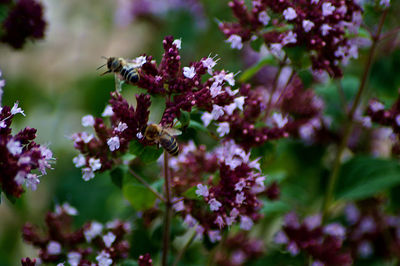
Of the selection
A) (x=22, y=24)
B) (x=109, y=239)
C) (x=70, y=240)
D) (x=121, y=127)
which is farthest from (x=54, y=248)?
(x=22, y=24)

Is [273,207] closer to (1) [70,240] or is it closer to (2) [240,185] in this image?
(2) [240,185]

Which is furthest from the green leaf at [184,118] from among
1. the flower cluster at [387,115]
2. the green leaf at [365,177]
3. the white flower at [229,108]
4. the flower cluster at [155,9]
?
the flower cluster at [155,9]

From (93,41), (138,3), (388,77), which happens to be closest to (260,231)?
(388,77)

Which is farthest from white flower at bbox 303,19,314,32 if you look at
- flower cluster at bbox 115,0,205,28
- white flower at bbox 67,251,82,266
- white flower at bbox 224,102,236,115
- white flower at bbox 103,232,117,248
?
flower cluster at bbox 115,0,205,28

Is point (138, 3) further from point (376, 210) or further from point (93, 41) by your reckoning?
point (376, 210)

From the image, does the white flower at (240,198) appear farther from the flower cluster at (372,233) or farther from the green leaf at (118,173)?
the flower cluster at (372,233)

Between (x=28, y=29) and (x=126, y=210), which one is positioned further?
(x=126, y=210)

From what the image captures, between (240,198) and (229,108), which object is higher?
(229,108)
